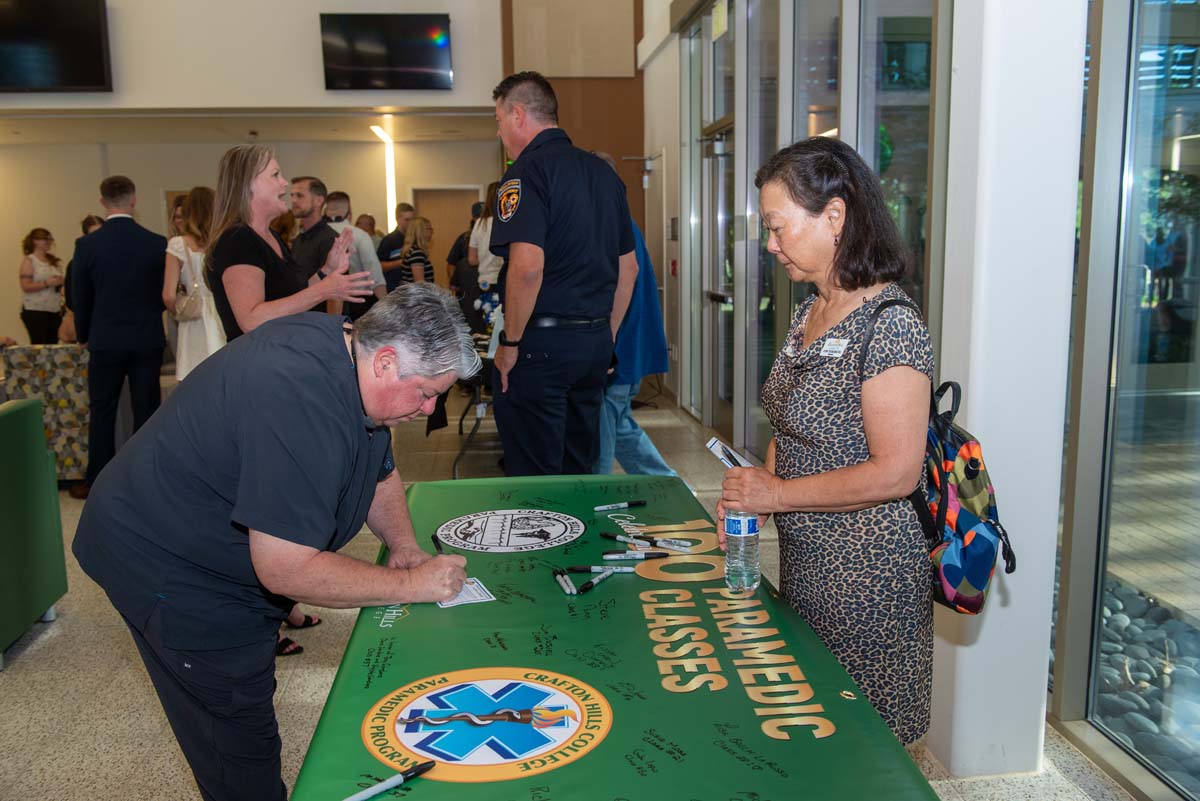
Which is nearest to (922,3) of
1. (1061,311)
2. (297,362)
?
(1061,311)

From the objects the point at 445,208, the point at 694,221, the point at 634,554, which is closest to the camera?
the point at 634,554

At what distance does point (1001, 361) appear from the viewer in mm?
2238

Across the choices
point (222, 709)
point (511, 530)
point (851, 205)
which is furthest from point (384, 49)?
point (222, 709)

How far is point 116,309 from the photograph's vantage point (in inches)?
185

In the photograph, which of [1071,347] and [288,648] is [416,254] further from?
[1071,347]

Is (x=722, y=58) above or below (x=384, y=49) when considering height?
below

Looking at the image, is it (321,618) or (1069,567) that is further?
(321,618)

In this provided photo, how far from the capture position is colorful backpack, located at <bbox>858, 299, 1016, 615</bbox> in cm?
165

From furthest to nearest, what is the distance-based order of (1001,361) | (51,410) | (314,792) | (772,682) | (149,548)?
1. (51,410)
2. (1001,361)
3. (149,548)
4. (772,682)
5. (314,792)

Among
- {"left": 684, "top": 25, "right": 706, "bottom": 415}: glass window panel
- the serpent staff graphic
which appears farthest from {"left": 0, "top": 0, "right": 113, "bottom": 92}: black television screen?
the serpent staff graphic

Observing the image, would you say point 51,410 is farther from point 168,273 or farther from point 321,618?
point 321,618

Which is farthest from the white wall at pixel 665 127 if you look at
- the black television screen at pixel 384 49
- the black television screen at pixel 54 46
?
the black television screen at pixel 54 46

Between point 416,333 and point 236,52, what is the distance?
8571mm

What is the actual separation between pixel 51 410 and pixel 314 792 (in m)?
5.12
